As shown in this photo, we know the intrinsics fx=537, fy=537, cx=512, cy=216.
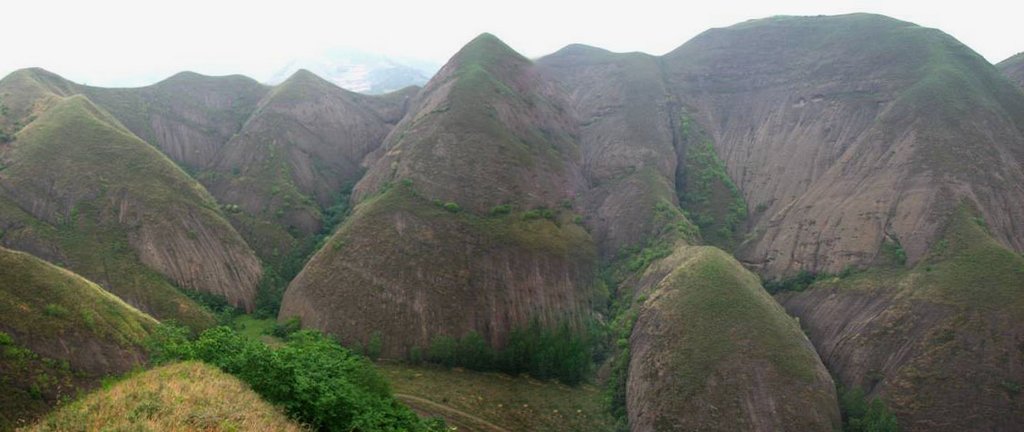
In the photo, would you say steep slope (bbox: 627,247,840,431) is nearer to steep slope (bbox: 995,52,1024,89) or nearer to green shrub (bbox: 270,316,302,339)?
green shrub (bbox: 270,316,302,339)

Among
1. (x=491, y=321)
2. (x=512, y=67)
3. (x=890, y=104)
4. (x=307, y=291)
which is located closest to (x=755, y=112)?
(x=890, y=104)

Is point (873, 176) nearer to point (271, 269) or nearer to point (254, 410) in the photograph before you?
point (254, 410)

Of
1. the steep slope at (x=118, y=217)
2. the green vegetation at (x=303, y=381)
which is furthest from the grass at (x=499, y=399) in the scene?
the steep slope at (x=118, y=217)

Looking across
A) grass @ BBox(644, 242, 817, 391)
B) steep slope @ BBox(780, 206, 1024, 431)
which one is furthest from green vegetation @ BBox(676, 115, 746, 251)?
grass @ BBox(644, 242, 817, 391)

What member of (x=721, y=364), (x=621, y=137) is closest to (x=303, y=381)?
(x=721, y=364)

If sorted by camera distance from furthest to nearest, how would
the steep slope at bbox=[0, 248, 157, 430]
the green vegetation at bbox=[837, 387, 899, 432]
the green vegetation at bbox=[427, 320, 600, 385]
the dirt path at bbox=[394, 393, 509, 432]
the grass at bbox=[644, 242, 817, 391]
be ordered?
the green vegetation at bbox=[427, 320, 600, 385] → the grass at bbox=[644, 242, 817, 391] → the dirt path at bbox=[394, 393, 509, 432] → the green vegetation at bbox=[837, 387, 899, 432] → the steep slope at bbox=[0, 248, 157, 430]

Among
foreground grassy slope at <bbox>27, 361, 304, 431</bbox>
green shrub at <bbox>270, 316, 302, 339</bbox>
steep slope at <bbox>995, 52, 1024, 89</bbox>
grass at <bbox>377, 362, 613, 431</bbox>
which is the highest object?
steep slope at <bbox>995, 52, 1024, 89</bbox>
